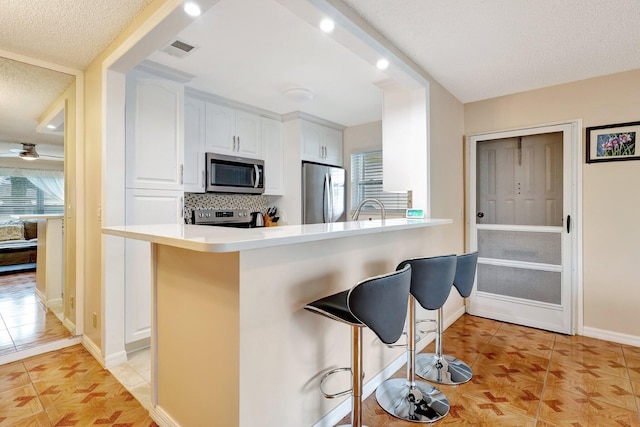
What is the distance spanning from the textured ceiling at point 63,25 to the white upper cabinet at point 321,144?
2.24 meters

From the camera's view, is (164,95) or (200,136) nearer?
(164,95)

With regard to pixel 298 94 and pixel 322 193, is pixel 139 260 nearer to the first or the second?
pixel 298 94

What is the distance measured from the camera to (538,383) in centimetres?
215

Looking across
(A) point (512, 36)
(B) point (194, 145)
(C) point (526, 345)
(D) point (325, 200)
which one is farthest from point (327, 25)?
(C) point (526, 345)

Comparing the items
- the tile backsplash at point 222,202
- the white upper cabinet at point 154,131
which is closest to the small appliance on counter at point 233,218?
the tile backsplash at point 222,202

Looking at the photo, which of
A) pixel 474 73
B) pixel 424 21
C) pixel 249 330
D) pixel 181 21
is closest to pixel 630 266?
pixel 474 73

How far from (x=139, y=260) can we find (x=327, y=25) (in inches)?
84.7

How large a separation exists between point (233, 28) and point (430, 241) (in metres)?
2.20

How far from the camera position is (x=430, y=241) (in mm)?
2795

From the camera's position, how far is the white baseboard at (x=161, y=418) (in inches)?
64.3

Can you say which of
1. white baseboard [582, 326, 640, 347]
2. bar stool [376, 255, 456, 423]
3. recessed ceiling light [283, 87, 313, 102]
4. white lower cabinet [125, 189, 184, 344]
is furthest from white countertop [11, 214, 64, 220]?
white baseboard [582, 326, 640, 347]

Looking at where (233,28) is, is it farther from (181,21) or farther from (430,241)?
(430,241)

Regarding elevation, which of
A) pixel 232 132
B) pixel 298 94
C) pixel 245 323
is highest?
pixel 298 94

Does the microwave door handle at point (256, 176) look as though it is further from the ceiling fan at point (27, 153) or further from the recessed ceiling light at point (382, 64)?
the recessed ceiling light at point (382, 64)
